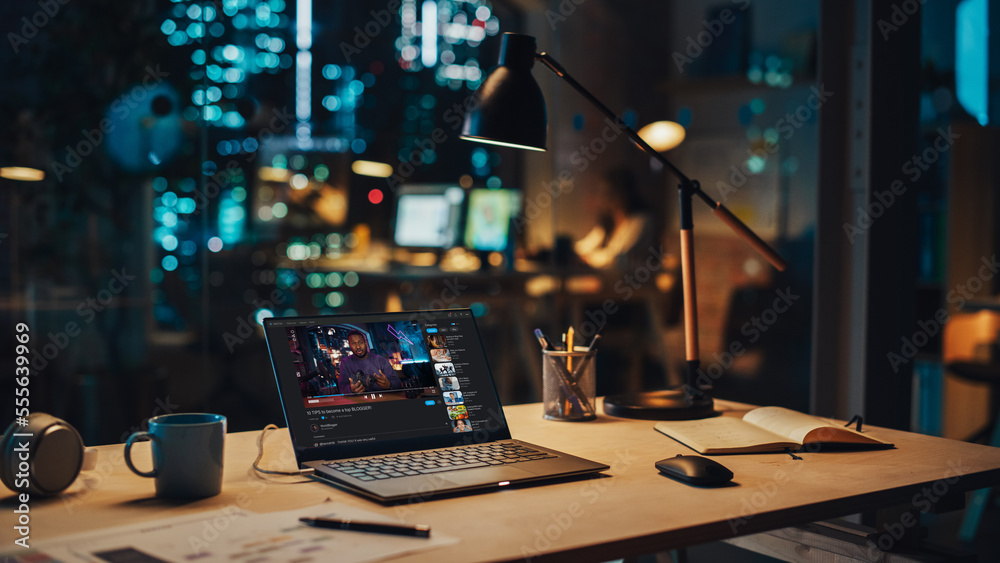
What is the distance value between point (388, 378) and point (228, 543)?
474mm

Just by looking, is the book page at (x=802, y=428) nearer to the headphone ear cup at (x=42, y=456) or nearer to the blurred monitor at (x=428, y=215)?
the headphone ear cup at (x=42, y=456)

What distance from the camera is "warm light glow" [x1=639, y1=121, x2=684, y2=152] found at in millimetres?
4371

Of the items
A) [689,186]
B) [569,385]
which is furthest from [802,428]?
[689,186]

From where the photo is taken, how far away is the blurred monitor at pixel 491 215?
441 centimetres

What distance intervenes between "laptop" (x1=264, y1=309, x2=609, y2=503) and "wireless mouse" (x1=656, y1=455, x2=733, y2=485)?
3.6 inches

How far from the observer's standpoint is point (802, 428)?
1.42m

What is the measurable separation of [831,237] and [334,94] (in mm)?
2098

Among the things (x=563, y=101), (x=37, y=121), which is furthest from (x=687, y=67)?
(x=37, y=121)

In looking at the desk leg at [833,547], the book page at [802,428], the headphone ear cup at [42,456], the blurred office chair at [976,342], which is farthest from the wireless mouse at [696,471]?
the blurred office chair at [976,342]

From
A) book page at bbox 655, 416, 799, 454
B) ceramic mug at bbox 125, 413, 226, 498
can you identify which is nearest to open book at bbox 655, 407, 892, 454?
book page at bbox 655, 416, 799, 454

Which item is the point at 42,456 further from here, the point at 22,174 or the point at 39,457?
the point at 22,174

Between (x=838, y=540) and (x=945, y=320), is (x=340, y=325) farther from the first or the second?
(x=945, y=320)

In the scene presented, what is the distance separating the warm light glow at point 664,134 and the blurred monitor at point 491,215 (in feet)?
2.43

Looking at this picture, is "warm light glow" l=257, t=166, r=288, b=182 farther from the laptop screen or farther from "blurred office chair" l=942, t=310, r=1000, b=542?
"blurred office chair" l=942, t=310, r=1000, b=542
